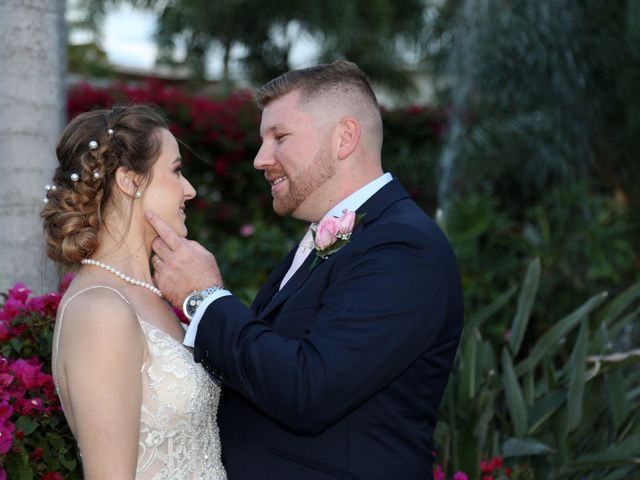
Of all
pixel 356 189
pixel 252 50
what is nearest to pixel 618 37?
pixel 356 189

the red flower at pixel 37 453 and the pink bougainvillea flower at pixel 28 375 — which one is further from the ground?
the pink bougainvillea flower at pixel 28 375

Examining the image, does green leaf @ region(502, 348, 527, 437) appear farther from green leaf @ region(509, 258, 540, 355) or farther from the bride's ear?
the bride's ear

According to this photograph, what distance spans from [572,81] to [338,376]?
313 inches

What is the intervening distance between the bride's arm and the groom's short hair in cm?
105

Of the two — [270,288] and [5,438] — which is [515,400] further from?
[5,438]

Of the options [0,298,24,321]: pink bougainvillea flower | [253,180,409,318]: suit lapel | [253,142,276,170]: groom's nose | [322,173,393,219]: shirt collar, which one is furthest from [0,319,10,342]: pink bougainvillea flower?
[322,173,393,219]: shirt collar

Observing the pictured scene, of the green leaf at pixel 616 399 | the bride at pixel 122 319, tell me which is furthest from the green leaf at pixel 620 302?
the bride at pixel 122 319

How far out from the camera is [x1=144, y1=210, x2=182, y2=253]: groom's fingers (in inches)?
116

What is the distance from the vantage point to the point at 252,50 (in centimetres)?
2212

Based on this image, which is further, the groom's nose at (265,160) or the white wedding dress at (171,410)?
the groom's nose at (265,160)

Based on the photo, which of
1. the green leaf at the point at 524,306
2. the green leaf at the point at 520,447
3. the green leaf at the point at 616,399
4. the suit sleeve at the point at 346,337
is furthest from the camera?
the green leaf at the point at 524,306

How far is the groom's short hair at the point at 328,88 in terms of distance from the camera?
3.28 meters

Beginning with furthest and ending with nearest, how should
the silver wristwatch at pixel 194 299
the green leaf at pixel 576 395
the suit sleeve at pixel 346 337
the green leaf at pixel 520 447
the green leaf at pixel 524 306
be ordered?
1. the green leaf at pixel 524 306
2. the green leaf at pixel 576 395
3. the green leaf at pixel 520 447
4. the silver wristwatch at pixel 194 299
5. the suit sleeve at pixel 346 337

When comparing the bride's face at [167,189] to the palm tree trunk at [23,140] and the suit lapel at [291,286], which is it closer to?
the suit lapel at [291,286]
